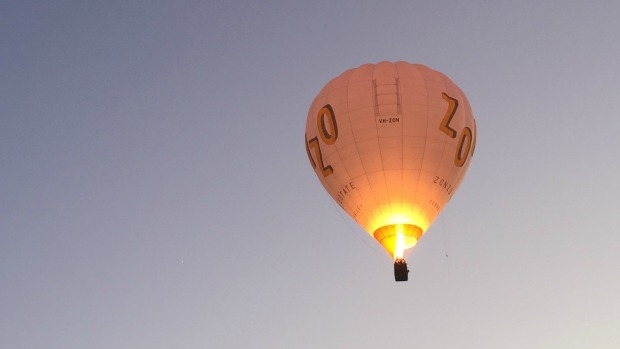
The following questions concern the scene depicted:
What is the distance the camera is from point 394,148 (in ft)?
90.4

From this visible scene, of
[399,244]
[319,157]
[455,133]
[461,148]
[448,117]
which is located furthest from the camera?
[319,157]

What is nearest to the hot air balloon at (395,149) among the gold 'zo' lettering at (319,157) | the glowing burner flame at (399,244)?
the glowing burner flame at (399,244)

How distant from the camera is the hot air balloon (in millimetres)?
27547

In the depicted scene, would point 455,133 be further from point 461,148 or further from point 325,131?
point 325,131

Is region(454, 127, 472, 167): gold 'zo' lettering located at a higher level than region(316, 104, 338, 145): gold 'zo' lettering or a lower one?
lower

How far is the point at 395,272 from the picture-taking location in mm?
27078

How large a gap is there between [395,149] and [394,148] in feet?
A: 0.14

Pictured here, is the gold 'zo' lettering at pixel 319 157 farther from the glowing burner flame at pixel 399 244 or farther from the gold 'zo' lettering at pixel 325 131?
the glowing burner flame at pixel 399 244

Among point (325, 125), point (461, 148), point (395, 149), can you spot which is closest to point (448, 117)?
point (461, 148)

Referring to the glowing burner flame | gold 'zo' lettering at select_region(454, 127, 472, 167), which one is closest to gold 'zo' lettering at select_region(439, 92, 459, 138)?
gold 'zo' lettering at select_region(454, 127, 472, 167)

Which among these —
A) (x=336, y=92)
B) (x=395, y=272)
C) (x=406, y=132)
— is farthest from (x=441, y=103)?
(x=395, y=272)

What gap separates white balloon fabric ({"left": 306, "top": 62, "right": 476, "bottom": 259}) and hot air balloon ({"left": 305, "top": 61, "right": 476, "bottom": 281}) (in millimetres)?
30

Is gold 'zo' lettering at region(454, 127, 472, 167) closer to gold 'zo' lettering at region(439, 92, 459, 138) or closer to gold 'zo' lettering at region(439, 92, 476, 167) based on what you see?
gold 'zo' lettering at region(439, 92, 476, 167)

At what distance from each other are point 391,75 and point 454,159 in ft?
10.5
